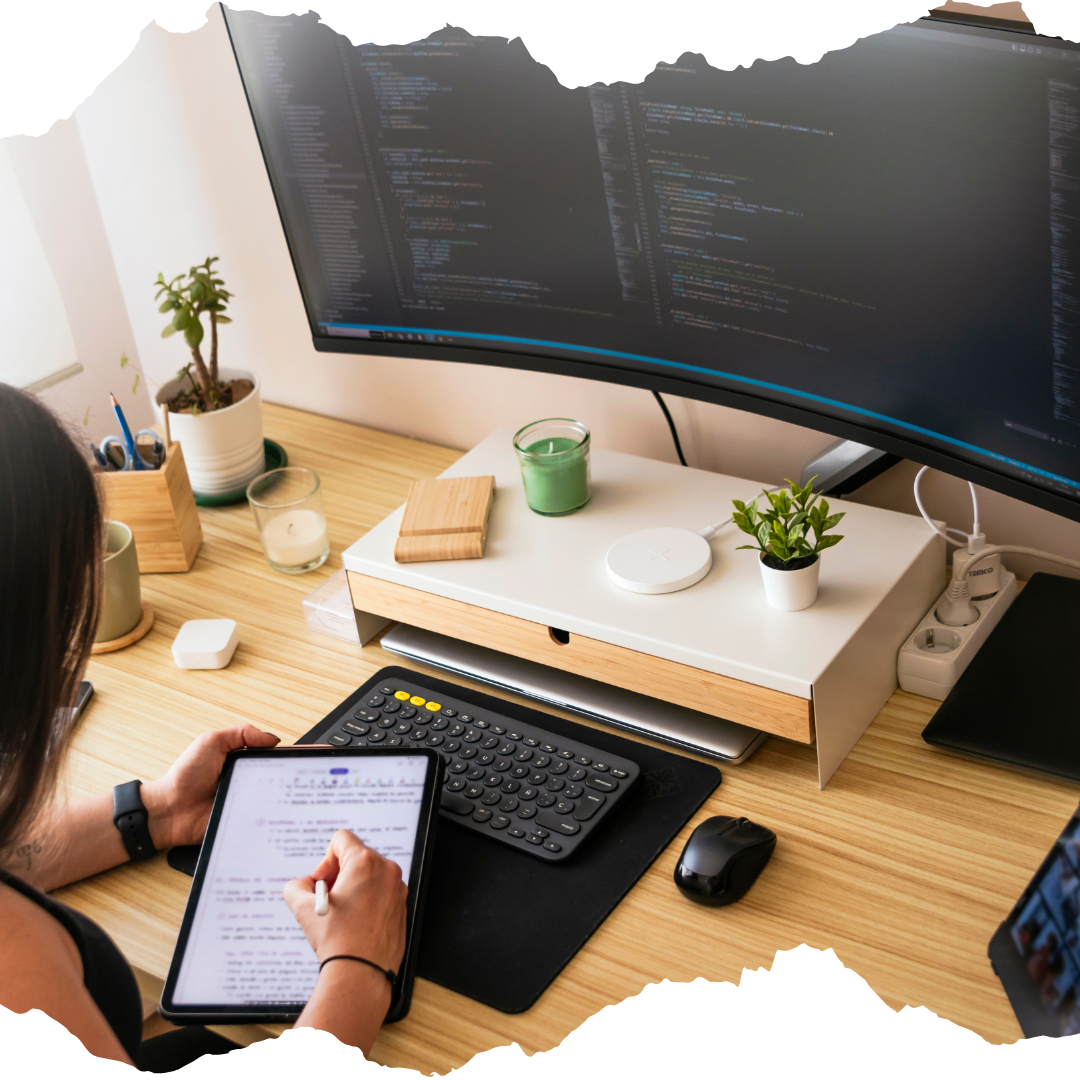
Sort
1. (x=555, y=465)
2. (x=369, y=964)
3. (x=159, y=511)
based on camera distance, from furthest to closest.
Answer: (x=159, y=511), (x=555, y=465), (x=369, y=964)

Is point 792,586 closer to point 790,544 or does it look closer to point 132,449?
point 790,544

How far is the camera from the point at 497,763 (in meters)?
1.00

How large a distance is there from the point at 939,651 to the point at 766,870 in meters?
0.28

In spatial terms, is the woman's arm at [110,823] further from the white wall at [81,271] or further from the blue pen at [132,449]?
the white wall at [81,271]

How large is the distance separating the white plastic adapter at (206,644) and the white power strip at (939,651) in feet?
2.18

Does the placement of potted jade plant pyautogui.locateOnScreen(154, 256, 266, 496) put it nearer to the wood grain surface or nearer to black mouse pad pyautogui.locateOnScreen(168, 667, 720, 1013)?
the wood grain surface

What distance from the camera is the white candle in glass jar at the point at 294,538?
1.29 metres

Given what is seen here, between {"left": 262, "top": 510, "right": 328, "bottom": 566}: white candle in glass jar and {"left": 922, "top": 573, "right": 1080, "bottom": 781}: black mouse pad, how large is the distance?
27.2 inches

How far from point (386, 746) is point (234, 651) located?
0.30 meters

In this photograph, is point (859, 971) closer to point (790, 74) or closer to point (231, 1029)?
point (231, 1029)

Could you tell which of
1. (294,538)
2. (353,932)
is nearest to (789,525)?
(353,932)

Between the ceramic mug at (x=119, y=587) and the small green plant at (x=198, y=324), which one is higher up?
the small green plant at (x=198, y=324)

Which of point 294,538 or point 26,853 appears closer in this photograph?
point 26,853

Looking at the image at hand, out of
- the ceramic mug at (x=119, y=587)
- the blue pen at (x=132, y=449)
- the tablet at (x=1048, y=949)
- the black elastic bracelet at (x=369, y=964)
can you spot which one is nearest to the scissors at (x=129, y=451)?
the blue pen at (x=132, y=449)
